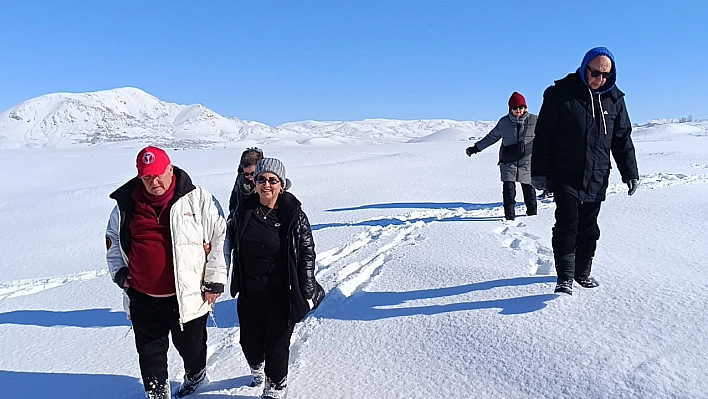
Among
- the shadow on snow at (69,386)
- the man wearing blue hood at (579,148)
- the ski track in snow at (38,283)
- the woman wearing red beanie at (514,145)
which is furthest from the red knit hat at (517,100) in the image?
the ski track in snow at (38,283)

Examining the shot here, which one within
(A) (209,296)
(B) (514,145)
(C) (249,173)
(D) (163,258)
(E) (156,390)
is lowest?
(E) (156,390)

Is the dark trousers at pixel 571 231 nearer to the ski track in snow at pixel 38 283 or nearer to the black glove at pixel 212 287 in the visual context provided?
→ the black glove at pixel 212 287

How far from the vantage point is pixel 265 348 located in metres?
2.62

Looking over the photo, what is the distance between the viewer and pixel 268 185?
2.47 meters

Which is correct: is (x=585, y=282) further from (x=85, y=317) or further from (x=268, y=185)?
(x=85, y=317)

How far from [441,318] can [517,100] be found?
3819 millimetres

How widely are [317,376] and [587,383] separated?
1.43 meters

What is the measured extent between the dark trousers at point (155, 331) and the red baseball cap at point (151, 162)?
0.69 metres

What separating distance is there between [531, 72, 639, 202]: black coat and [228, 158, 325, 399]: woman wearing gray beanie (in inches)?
74.2

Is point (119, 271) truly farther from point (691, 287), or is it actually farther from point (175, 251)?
point (691, 287)

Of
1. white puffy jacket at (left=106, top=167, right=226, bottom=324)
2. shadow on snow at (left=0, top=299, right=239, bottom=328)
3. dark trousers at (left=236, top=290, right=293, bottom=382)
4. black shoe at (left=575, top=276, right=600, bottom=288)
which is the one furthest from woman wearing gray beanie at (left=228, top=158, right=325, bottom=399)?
black shoe at (left=575, top=276, right=600, bottom=288)

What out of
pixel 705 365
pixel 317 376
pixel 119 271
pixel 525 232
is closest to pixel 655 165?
pixel 525 232

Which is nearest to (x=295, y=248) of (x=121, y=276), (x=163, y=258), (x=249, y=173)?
(x=163, y=258)

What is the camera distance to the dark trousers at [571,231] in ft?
10.8
